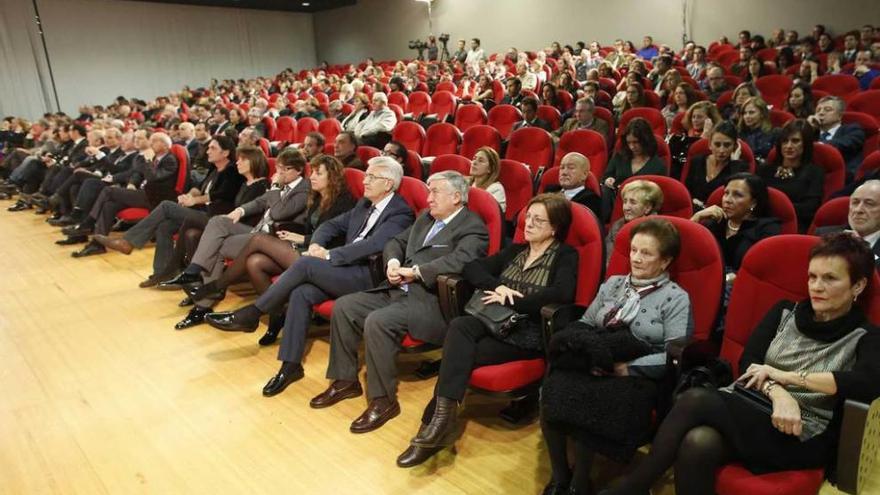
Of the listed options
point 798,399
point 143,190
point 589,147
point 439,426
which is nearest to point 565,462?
point 439,426

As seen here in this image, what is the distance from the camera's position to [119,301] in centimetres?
407

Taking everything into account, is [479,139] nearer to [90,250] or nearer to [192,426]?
[192,426]

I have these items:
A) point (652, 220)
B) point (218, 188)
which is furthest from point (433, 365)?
point (218, 188)

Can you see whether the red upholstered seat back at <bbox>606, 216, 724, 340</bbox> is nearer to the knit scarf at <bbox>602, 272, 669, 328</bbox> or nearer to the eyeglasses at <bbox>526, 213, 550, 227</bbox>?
the knit scarf at <bbox>602, 272, 669, 328</bbox>

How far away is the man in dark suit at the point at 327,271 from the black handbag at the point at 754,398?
1805mm

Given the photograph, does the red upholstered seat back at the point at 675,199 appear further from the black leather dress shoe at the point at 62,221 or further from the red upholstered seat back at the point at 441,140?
the black leather dress shoe at the point at 62,221

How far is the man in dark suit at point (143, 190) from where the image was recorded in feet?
16.3

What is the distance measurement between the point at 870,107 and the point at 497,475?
14.4 feet

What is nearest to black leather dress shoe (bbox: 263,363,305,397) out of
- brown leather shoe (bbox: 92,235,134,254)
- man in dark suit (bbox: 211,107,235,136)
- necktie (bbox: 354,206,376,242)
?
necktie (bbox: 354,206,376,242)

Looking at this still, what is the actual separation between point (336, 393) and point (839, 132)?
3.62 meters

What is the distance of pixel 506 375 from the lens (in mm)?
2082

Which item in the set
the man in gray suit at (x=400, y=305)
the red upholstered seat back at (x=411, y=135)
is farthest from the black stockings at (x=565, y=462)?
the red upholstered seat back at (x=411, y=135)

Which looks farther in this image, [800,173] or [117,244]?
[117,244]

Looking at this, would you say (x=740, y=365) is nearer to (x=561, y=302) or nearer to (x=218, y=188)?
(x=561, y=302)
